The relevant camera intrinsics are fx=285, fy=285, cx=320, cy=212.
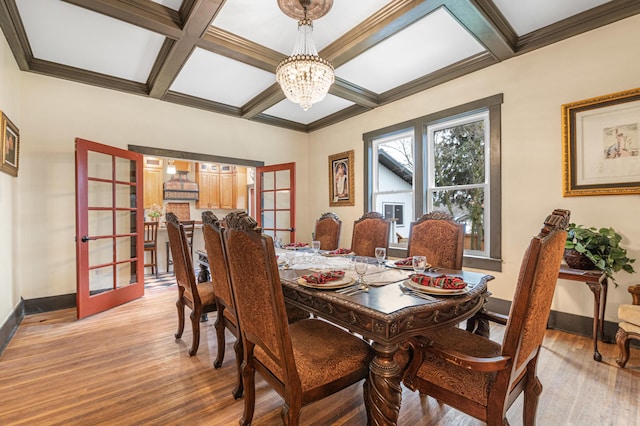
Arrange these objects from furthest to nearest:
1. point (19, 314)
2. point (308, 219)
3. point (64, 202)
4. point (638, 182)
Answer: point (308, 219) → point (64, 202) → point (19, 314) → point (638, 182)

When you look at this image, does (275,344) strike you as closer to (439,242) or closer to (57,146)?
(439,242)

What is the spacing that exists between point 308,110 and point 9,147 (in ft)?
11.9

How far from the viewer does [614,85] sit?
240cm

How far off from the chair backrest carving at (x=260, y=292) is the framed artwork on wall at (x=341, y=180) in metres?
3.49

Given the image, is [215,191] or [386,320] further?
[215,191]

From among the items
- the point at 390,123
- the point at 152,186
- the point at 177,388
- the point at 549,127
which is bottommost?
the point at 177,388

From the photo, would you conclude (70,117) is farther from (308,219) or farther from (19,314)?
(308,219)

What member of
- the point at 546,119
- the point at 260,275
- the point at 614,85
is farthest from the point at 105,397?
the point at 614,85

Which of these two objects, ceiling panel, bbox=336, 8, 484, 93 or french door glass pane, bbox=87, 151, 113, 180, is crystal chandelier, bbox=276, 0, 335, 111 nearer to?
ceiling panel, bbox=336, 8, 484, 93


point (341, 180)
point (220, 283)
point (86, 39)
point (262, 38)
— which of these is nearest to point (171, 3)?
point (262, 38)

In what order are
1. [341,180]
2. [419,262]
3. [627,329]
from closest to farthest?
[419,262] → [627,329] → [341,180]

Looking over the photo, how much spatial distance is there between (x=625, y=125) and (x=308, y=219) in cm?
432

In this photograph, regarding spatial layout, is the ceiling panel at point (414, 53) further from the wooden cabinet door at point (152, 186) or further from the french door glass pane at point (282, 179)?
the wooden cabinet door at point (152, 186)

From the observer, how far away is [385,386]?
3.93 feet
